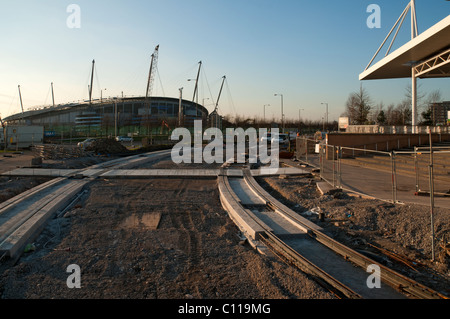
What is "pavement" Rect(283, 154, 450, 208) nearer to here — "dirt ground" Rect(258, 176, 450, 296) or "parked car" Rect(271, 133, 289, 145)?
"dirt ground" Rect(258, 176, 450, 296)

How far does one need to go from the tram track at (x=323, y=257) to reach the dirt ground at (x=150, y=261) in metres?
0.34

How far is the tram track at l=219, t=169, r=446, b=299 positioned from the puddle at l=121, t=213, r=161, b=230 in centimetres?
242

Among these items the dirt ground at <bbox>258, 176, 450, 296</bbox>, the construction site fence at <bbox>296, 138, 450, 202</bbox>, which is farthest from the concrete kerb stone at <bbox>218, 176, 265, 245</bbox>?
the construction site fence at <bbox>296, 138, 450, 202</bbox>

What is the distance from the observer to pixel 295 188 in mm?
15062

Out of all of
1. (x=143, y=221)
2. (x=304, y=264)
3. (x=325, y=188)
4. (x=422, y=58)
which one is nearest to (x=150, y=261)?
(x=304, y=264)

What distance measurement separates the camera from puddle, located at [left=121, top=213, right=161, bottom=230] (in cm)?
968

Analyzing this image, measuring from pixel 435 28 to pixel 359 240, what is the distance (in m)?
20.7

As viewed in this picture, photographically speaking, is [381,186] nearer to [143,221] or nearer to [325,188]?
[325,188]

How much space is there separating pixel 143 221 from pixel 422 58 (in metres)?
29.3

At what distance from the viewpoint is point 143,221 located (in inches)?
402

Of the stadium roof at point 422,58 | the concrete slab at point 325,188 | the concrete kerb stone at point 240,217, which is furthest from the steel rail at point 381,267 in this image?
the stadium roof at point 422,58

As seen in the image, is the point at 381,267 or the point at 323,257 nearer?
the point at 381,267

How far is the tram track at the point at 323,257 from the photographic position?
5613 mm
